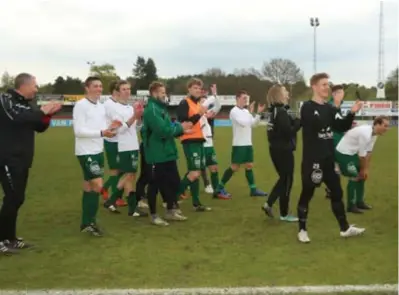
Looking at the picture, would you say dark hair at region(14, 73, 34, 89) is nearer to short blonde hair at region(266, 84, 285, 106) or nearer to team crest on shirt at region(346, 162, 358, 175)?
short blonde hair at region(266, 84, 285, 106)

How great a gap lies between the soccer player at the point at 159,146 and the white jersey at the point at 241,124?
8.22 ft

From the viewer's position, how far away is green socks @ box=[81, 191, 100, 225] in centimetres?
684

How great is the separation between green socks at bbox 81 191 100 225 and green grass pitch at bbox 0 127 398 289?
253 millimetres

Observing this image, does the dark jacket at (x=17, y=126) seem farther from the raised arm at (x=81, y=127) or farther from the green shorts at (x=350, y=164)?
the green shorts at (x=350, y=164)

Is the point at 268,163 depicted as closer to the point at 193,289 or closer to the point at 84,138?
the point at 84,138

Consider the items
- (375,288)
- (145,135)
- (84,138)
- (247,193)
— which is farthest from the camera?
(247,193)

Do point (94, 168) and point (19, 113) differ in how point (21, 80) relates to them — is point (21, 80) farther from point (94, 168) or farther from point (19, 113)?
point (94, 168)

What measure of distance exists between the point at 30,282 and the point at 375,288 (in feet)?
10.3

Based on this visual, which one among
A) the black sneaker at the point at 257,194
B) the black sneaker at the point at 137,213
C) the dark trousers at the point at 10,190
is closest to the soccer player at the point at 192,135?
the black sneaker at the point at 137,213

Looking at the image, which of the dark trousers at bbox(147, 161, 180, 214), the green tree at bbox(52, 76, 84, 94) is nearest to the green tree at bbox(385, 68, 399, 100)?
the green tree at bbox(52, 76, 84, 94)

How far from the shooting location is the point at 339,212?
654 cm

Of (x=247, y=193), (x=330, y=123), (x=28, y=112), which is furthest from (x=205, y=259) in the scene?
(x=247, y=193)

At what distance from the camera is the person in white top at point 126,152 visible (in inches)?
325

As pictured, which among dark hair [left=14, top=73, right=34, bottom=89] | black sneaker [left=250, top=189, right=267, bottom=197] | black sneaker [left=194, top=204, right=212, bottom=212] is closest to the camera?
dark hair [left=14, top=73, right=34, bottom=89]
